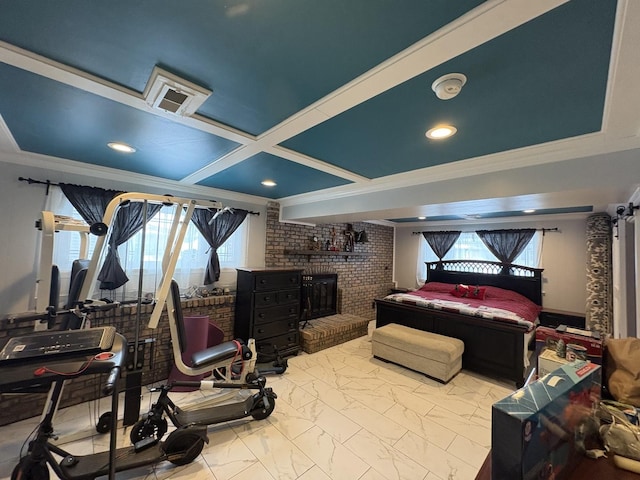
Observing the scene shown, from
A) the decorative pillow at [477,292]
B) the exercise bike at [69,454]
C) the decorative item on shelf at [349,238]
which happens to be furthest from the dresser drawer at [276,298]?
the decorative pillow at [477,292]

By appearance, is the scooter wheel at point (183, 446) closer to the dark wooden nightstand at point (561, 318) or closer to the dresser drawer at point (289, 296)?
the dresser drawer at point (289, 296)

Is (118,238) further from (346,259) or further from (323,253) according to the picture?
(346,259)

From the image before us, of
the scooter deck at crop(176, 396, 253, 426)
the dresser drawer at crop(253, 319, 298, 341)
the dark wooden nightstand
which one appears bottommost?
the scooter deck at crop(176, 396, 253, 426)

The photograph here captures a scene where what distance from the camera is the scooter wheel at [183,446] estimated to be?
5.95 ft

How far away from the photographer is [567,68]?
3.65ft

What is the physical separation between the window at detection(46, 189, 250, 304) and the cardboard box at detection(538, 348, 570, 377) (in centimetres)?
296

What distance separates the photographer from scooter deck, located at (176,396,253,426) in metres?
2.09

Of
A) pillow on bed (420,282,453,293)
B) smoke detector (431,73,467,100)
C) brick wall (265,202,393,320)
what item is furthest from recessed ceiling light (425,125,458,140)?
pillow on bed (420,282,453,293)

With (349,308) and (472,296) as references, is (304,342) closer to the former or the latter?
(349,308)

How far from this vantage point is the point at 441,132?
1.74 metres

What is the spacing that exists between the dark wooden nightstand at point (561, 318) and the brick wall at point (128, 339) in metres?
5.29

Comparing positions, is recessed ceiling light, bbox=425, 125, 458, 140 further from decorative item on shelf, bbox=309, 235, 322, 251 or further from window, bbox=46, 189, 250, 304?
decorative item on shelf, bbox=309, 235, 322, 251

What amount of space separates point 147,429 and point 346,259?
422cm

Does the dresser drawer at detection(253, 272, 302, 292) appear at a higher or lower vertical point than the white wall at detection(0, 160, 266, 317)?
lower
